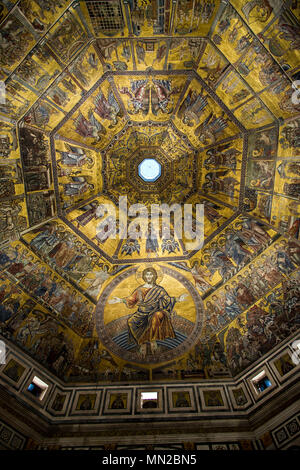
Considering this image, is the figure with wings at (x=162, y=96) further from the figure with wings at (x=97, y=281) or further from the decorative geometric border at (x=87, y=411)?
the decorative geometric border at (x=87, y=411)

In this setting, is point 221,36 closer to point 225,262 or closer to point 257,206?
point 257,206

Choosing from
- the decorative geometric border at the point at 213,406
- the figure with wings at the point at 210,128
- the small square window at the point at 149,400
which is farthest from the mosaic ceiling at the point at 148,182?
the small square window at the point at 149,400

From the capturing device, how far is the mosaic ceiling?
311 inches

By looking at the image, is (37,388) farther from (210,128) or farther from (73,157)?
(210,128)

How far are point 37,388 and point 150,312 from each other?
5312mm

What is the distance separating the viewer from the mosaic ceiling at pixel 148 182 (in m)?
7.89

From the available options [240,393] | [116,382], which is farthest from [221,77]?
[116,382]

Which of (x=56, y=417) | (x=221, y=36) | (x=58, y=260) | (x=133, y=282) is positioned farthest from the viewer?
(x=133, y=282)

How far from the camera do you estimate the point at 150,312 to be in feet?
40.1

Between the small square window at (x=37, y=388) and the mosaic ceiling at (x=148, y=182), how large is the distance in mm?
623
